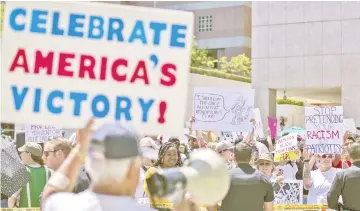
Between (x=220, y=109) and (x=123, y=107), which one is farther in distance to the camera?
(x=220, y=109)

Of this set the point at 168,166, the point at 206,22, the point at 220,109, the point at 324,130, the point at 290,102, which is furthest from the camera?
the point at 206,22

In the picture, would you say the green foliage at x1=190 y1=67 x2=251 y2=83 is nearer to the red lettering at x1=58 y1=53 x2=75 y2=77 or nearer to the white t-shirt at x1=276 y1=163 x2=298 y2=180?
the white t-shirt at x1=276 y1=163 x2=298 y2=180

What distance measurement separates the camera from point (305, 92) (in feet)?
118

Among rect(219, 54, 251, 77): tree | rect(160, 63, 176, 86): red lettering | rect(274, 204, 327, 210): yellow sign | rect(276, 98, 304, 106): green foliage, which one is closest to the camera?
rect(160, 63, 176, 86): red lettering

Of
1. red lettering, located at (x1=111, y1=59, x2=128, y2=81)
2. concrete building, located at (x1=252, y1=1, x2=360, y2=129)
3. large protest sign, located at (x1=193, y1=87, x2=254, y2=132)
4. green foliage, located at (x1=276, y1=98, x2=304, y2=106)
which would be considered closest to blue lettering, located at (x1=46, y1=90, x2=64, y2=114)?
red lettering, located at (x1=111, y1=59, x2=128, y2=81)

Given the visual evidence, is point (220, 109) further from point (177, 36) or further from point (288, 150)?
point (177, 36)

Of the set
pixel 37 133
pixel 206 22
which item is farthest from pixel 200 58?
pixel 37 133

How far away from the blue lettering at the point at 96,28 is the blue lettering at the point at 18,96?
37cm

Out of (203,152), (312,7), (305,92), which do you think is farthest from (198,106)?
(305,92)

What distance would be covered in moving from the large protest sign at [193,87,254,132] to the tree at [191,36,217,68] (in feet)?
134

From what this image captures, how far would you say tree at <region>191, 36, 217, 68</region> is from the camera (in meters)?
54.4

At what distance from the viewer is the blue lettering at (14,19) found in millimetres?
3160

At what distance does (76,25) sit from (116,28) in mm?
177

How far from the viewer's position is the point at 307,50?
32812mm
